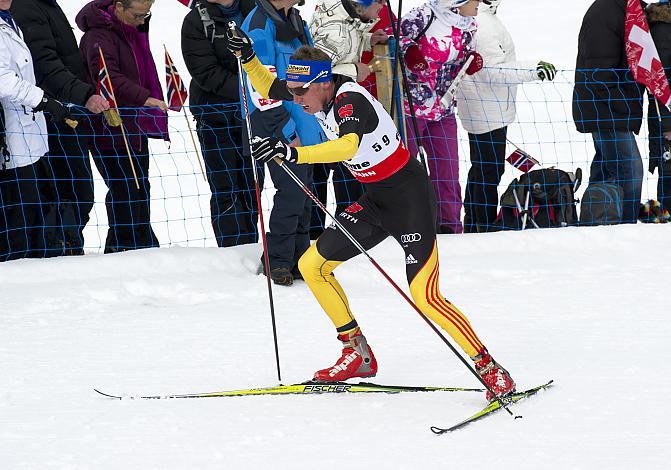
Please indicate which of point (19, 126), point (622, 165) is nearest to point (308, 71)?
point (19, 126)

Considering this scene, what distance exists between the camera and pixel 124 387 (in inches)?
191

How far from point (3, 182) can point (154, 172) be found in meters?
6.98

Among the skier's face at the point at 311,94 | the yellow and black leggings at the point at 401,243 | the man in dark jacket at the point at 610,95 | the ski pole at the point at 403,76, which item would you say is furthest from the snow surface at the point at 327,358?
the skier's face at the point at 311,94

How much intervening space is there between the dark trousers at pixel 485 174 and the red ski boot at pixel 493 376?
3.01 m

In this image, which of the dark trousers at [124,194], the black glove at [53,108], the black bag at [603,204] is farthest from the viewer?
the black bag at [603,204]

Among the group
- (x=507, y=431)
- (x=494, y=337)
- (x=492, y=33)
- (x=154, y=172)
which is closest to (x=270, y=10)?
(x=492, y=33)

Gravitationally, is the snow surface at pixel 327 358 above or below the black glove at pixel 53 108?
below

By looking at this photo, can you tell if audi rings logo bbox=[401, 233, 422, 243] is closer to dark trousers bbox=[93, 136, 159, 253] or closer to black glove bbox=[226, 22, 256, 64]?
black glove bbox=[226, 22, 256, 64]

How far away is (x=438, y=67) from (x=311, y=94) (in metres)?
2.67

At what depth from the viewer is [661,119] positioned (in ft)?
24.3

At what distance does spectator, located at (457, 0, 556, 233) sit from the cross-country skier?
104 inches

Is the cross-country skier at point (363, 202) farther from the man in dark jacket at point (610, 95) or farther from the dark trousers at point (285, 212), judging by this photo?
the man in dark jacket at point (610, 95)

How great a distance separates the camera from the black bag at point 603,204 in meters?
7.39

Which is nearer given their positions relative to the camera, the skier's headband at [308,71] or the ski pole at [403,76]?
the skier's headband at [308,71]
